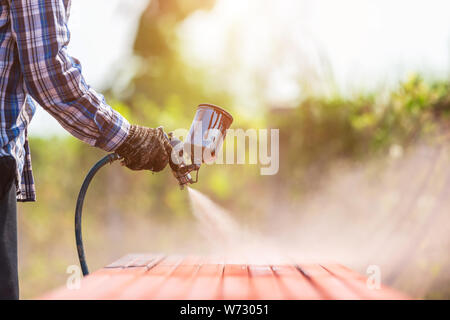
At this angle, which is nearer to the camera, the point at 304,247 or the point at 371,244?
the point at 371,244

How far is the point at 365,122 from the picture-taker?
4.21 m

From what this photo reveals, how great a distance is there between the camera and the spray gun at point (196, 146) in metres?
1.97

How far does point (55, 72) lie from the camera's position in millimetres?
1511

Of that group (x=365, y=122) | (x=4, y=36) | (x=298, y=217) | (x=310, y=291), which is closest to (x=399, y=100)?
(x=365, y=122)

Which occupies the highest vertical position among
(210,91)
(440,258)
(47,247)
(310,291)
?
(210,91)

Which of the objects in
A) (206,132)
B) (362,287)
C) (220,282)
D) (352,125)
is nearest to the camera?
(362,287)

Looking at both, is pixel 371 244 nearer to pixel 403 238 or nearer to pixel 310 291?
pixel 403 238

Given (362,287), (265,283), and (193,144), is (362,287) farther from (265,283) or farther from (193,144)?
(193,144)

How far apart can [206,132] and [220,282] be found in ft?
2.22

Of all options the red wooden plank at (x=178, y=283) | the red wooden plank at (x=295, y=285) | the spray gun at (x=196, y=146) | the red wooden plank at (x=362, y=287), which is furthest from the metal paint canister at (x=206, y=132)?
the red wooden plank at (x=362, y=287)

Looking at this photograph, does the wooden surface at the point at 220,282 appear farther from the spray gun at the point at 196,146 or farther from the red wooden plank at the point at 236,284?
the spray gun at the point at 196,146

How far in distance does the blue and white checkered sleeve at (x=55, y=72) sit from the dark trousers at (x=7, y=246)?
29 centimetres

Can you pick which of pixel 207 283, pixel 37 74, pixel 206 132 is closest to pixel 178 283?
pixel 207 283

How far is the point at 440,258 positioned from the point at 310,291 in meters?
2.85
